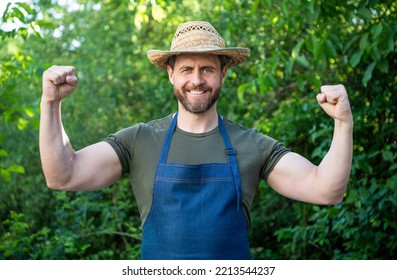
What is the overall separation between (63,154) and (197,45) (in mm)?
694

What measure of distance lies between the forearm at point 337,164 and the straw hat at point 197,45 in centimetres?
58

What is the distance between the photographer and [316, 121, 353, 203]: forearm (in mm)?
2479

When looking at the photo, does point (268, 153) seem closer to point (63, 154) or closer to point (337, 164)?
point (337, 164)

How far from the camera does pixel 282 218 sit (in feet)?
21.7

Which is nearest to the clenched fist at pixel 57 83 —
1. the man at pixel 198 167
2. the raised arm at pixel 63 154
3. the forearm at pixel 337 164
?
the raised arm at pixel 63 154

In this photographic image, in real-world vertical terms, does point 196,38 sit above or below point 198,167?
above

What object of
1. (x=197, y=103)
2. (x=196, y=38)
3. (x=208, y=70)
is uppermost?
(x=196, y=38)

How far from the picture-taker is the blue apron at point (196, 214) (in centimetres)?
260

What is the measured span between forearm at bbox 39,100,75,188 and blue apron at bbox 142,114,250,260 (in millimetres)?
370

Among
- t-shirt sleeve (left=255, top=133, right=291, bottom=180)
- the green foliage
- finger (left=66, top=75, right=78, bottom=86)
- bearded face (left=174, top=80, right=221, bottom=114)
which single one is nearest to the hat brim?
bearded face (left=174, top=80, right=221, bottom=114)

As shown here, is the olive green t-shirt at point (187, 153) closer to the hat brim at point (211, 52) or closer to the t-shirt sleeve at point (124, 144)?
the t-shirt sleeve at point (124, 144)

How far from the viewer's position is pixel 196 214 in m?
2.61

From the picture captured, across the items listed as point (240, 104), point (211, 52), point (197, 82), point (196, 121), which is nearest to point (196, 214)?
point (196, 121)

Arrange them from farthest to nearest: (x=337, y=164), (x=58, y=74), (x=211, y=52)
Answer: (x=211, y=52)
(x=337, y=164)
(x=58, y=74)
